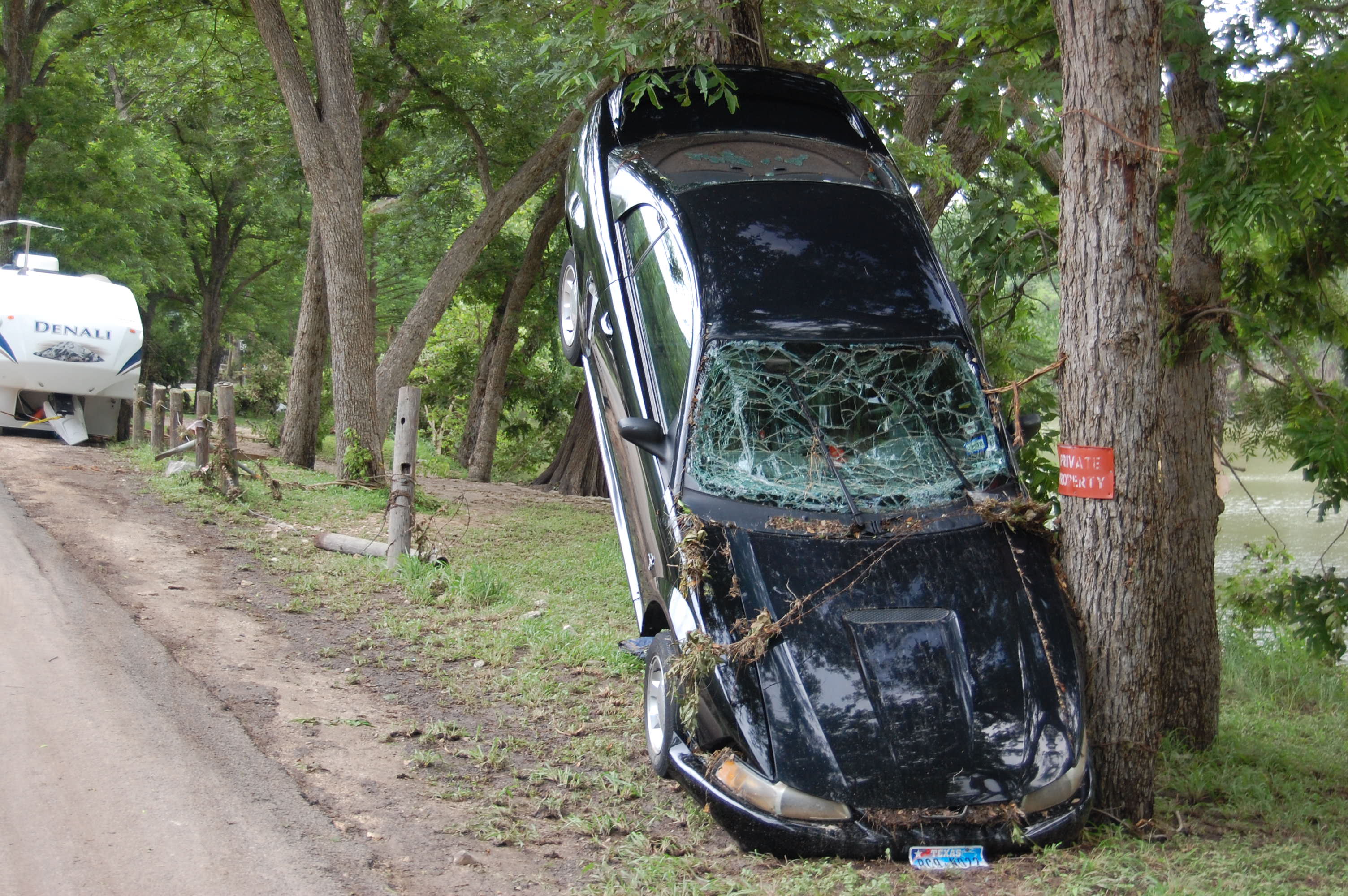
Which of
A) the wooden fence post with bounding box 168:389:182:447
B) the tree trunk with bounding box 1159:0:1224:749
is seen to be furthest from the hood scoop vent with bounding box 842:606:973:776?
the wooden fence post with bounding box 168:389:182:447

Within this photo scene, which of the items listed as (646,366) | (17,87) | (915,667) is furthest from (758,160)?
(17,87)

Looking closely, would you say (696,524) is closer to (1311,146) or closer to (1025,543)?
(1025,543)

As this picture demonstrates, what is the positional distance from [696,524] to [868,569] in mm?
747

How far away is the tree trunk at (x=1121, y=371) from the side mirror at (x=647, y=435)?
183cm

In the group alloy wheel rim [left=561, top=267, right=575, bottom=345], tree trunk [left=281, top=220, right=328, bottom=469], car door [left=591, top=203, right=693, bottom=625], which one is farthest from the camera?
tree trunk [left=281, top=220, right=328, bottom=469]

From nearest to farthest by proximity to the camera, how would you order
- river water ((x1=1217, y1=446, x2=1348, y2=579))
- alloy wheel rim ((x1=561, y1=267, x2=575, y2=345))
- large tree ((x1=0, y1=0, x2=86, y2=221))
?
alloy wheel rim ((x1=561, y1=267, x2=575, y2=345))
river water ((x1=1217, y1=446, x2=1348, y2=579))
large tree ((x1=0, y1=0, x2=86, y2=221))

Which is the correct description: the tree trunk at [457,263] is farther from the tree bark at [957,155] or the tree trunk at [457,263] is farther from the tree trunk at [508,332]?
the tree bark at [957,155]

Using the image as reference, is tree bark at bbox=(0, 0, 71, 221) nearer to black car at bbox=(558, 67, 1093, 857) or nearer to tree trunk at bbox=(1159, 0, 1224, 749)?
black car at bbox=(558, 67, 1093, 857)

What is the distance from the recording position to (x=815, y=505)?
485cm

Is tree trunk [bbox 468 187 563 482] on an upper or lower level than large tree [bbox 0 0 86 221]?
lower

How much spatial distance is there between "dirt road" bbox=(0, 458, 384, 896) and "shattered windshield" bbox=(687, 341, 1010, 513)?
7.37 ft

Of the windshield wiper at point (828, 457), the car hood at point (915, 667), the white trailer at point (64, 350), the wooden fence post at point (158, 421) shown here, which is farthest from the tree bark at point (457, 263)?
the car hood at point (915, 667)

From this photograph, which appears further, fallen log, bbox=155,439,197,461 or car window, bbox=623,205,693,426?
fallen log, bbox=155,439,197,461

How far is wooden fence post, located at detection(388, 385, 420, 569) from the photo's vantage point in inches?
318
